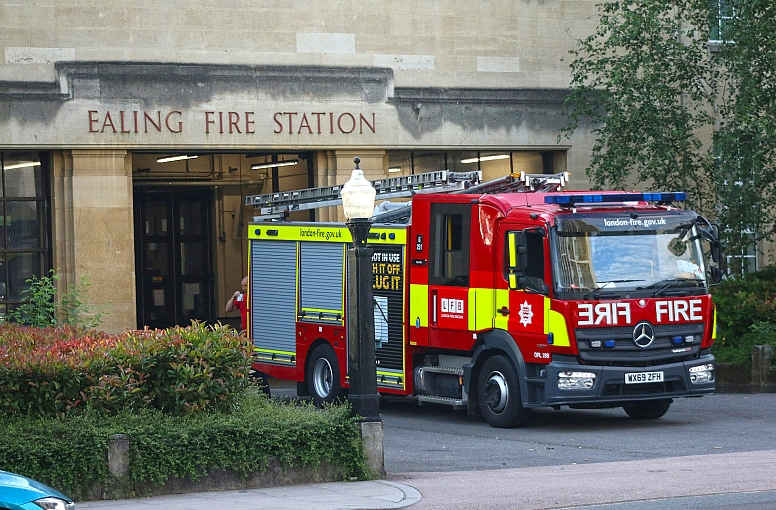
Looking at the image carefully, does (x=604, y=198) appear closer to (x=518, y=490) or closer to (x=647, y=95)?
(x=518, y=490)

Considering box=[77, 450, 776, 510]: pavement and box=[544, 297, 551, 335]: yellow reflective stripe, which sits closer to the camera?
box=[77, 450, 776, 510]: pavement

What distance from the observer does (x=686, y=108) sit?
25125 millimetres

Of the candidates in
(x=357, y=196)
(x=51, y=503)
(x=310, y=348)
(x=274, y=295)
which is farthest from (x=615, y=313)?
(x=51, y=503)

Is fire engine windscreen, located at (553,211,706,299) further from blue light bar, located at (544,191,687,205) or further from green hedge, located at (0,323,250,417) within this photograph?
green hedge, located at (0,323,250,417)

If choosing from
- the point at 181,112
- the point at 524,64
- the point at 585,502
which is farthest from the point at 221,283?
the point at 585,502

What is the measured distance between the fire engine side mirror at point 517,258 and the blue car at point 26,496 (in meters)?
9.19

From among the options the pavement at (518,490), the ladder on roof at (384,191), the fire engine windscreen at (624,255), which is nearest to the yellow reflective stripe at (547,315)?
the fire engine windscreen at (624,255)

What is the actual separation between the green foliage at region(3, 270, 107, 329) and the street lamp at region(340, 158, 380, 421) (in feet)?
22.2

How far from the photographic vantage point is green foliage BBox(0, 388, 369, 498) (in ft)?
38.9

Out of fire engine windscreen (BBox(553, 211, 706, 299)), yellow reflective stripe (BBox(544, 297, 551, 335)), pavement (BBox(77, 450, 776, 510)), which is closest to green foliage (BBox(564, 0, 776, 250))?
fire engine windscreen (BBox(553, 211, 706, 299))

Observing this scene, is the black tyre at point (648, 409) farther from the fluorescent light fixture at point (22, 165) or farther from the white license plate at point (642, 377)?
the fluorescent light fixture at point (22, 165)

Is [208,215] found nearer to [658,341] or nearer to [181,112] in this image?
[181,112]

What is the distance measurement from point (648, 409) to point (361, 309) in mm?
6190

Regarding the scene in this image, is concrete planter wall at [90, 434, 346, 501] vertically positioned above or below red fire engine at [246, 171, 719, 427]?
below
